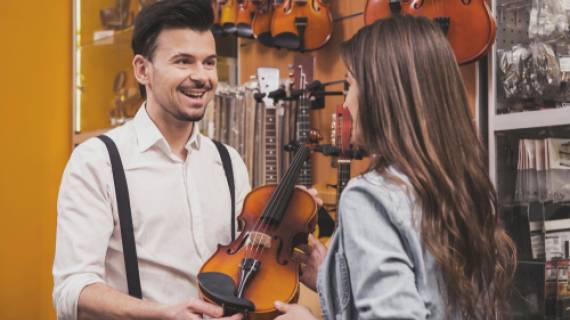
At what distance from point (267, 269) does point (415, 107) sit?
2.21 feet

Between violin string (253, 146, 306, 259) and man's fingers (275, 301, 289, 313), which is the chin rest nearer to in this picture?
man's fingers (275, 301, 289, 313)

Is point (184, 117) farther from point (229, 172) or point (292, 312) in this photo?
point (292, 312)

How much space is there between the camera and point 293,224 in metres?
1.96

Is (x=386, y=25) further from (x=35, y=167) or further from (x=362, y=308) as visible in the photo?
(x=35, y=167)

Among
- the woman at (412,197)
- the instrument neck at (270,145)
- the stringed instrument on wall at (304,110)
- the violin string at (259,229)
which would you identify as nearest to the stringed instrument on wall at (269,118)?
the instrument neck at (270,145)

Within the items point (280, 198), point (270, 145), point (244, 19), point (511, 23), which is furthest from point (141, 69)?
point (244, 19)

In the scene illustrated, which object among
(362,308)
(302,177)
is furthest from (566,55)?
(362,308)

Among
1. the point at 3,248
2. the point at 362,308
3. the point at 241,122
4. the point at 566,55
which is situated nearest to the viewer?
the point at 362,308

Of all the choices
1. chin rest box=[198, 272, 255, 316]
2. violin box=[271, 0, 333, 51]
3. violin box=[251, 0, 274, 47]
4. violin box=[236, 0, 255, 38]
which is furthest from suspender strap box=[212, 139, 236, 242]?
violin box=[236, 0, 255, 38]

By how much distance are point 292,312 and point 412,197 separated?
0.46 m

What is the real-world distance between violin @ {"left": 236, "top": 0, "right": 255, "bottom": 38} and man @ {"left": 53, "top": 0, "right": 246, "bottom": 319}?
178cm

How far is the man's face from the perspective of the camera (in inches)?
83.1

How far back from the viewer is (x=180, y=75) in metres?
2.11

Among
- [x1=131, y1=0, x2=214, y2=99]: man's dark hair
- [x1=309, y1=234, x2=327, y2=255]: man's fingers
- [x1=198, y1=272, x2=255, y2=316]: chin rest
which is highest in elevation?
[x1=131, y1=0, x2=214, y2=99]: man's dark hair
